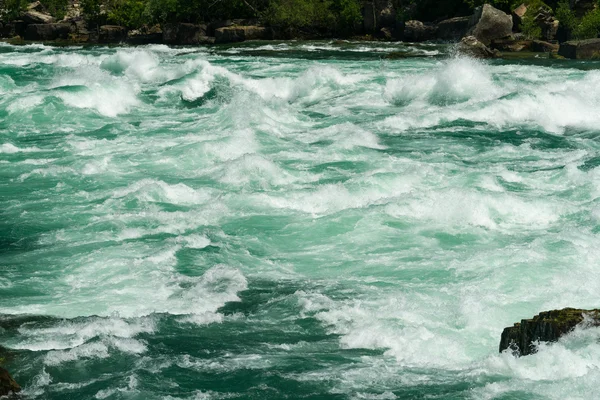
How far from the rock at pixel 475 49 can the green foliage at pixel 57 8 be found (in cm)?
2875

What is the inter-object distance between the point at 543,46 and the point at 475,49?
12.0 ft

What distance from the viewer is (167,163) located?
61.2 feet

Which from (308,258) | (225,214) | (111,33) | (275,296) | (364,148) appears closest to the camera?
(275,296)

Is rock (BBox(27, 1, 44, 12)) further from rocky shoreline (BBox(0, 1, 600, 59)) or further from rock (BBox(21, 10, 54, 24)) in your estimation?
rock (BBox(21, 10, 54, 24))

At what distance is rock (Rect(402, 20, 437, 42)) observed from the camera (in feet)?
136

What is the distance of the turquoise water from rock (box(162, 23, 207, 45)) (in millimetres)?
17608

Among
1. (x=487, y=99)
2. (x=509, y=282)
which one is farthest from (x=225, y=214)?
(x=487, y=99)

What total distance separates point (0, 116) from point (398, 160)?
11.4 metres

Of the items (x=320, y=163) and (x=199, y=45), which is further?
(x=199, y=45)

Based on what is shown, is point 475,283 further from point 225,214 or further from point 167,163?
point 167,163

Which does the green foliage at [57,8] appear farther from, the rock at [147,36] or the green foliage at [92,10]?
the rock at [147,36]

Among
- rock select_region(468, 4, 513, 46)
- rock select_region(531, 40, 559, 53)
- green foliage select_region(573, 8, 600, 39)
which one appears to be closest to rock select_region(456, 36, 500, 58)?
rock select_region(531, 40, 559, 53)

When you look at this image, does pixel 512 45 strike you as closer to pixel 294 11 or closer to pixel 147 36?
pixel 294 11

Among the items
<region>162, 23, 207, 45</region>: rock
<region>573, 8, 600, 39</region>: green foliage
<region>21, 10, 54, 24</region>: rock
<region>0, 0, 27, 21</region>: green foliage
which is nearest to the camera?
<region>573, 8, 600, 39</region>: green foliage
